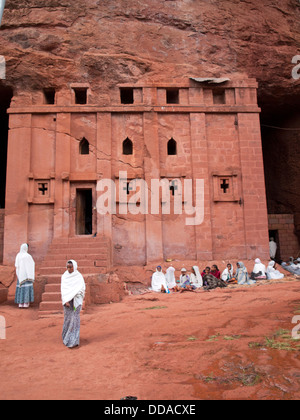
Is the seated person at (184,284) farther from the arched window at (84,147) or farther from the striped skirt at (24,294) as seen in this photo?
the arched window at (84,147)

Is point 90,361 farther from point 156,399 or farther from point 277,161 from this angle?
point 277,161

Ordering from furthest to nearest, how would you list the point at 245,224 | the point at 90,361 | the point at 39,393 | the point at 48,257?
the point at 245,224 < the point at 48,257 < the point at 90,361 < the point at 39,393

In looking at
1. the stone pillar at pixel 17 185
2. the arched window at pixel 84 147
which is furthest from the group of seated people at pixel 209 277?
the arched window at pixel 84 147

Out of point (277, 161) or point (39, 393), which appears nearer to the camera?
point (39, 393)

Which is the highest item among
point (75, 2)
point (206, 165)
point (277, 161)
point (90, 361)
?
point (75, 2)

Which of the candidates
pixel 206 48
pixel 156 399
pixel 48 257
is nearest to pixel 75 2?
pixel 206 48

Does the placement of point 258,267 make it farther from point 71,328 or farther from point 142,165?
point 71,328

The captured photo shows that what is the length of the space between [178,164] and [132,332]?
873cm

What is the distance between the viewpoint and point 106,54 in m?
13.8

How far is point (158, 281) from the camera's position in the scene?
11273 mm

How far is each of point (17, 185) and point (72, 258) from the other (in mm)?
4485

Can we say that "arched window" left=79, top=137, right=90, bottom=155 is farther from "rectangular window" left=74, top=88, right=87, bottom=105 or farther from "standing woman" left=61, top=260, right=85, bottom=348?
"standing woman" left=61, top=260, right=85, bottom=348

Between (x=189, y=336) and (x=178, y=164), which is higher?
(x=178, y=164)

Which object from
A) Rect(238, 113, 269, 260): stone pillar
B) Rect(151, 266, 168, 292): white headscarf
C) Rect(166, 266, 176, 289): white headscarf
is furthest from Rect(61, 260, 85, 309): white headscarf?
Rect(238, 113, 269, 260): stone pillar
